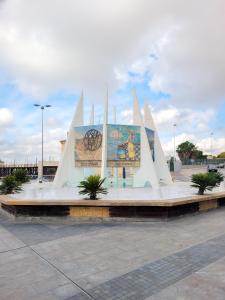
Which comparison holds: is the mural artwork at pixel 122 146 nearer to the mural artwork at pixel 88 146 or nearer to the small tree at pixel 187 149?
the mural artwork at pixel 88 146

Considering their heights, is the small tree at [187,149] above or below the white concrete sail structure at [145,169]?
above

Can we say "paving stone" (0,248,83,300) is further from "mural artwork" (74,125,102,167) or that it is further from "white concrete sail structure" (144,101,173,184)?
"white concrete sail structure" (144,101,173,184)

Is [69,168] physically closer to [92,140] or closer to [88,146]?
[88,146]

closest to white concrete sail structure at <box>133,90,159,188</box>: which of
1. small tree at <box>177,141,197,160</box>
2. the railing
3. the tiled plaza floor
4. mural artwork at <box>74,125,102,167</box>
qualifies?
mural artwork at <box>74,125,102,167</box>

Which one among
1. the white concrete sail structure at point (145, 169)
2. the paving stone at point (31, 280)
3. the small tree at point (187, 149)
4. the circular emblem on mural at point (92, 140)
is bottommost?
the paving stone at point (31, 280)

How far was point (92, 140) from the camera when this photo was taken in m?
19.3

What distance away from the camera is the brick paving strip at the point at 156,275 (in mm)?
4098

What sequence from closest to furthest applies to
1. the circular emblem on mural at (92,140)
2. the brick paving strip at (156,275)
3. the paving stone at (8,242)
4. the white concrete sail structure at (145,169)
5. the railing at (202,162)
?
1. the brick paving strip at (156,275)
2. the paving stone at (8,242)
3. the white concrete sail structure at (145,169)
4. the circular emblem on mural at (92,140)
5. the railing at (202,162)

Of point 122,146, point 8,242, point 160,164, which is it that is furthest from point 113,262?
point 160,164

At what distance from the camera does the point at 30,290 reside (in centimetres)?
423

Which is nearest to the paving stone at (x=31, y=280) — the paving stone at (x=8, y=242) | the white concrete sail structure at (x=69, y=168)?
the paving stone at (x=8, y=242)

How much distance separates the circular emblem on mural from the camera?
19.1 metres

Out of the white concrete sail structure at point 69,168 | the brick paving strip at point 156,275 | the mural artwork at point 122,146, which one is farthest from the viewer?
the white concrete sail structure at point 69,168

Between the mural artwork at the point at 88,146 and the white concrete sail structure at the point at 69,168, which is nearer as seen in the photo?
the mural artwork at the point at 88,146
